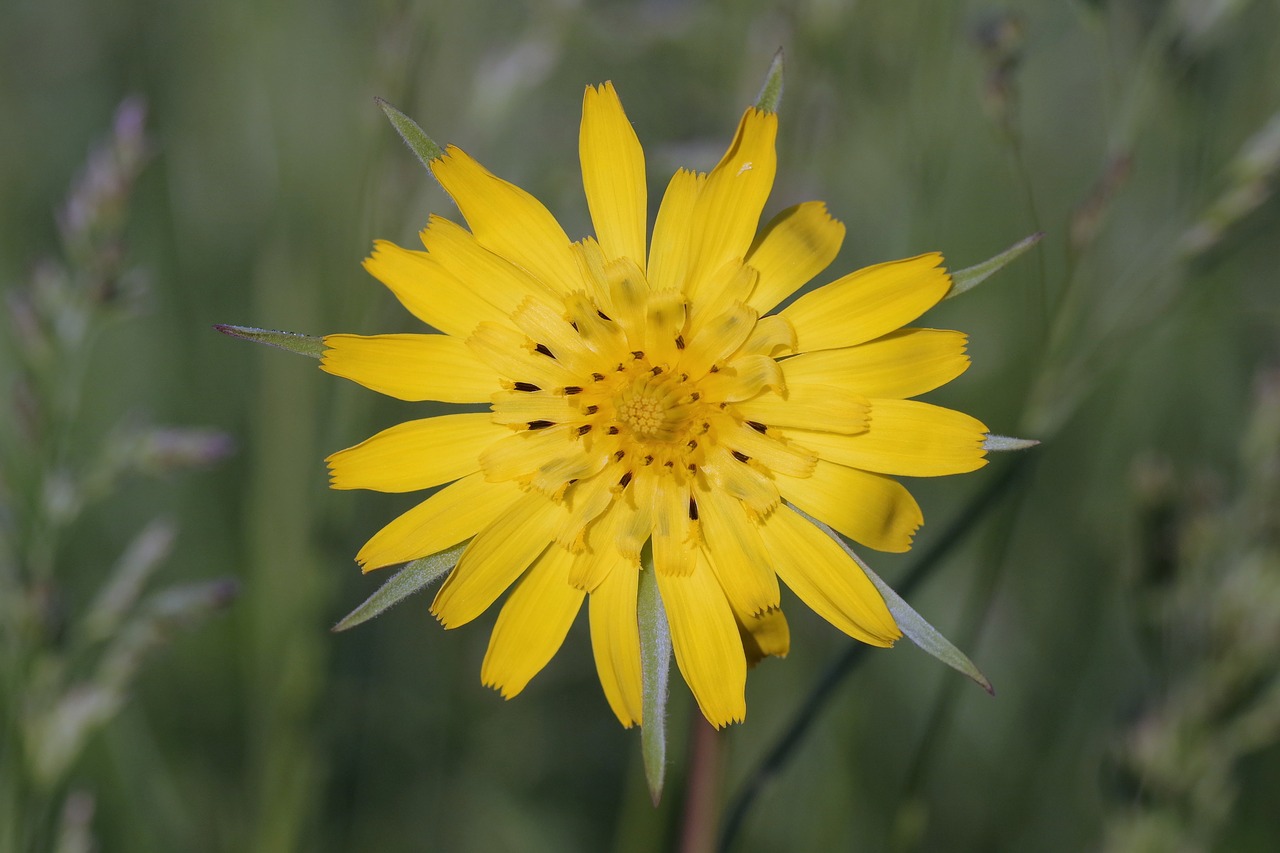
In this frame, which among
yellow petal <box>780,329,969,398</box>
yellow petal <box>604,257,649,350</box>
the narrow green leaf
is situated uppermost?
yellow petal <box>604,257,649,350</box>

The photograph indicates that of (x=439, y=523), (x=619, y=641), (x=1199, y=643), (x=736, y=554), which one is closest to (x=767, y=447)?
(x=736, y=554)

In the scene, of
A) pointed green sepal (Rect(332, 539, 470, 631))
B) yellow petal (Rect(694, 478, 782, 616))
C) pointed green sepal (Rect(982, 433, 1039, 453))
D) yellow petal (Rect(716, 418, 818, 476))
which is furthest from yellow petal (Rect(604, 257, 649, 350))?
pointed green sepal (Rect(982, 433, 1039, 453))

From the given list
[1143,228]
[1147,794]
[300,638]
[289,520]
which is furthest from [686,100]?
[1147,794]

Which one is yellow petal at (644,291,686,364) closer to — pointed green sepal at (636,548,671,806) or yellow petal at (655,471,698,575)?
yellow petal at (655,471,698,575)

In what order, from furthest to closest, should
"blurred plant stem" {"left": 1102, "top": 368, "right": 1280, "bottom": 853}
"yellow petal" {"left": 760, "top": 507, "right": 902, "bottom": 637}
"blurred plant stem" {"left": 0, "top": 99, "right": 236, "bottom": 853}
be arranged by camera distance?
"blurred plant stem" {"left": 1102, "top": 368, "right": 1280, "bottom": 853}, "blurred plant stem" {"left": 0, "top": 99, "right": 236, "bottom": 853}, "yellow petal" {"left": 760, "top": 507, "right": 902, "bottom": 637}

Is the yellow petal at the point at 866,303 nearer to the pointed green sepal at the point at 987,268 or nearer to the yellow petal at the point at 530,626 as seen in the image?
the pointed green sepal at the point at 987,268

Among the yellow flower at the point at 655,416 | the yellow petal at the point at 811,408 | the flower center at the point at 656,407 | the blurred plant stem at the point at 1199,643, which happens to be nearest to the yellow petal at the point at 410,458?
the yellow flower at the point at 655,416

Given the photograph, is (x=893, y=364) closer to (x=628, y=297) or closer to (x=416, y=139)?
(x=628, y=297)
